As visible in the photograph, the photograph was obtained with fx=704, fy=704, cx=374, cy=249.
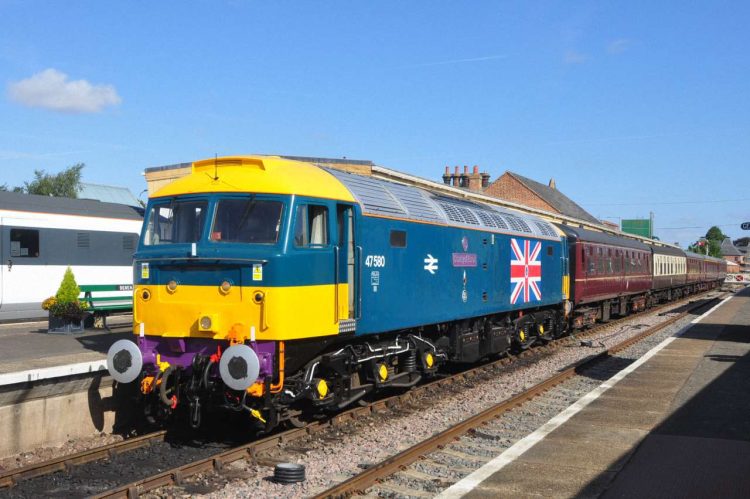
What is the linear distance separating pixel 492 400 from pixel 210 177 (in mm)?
6039

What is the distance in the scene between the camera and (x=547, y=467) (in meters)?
7.36

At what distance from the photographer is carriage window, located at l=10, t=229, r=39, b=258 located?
1750 cm

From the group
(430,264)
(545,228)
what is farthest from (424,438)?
(545,228)

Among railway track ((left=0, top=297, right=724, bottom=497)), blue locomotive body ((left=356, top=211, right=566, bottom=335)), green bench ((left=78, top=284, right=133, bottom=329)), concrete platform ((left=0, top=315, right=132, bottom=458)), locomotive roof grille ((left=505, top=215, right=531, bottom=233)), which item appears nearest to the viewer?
railway track ((left=0, top=297, right=724, bottom=497))

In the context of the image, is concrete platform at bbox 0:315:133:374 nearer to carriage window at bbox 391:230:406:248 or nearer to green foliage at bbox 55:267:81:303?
green foliage at bbox 55:267:81:303

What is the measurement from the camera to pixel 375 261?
31.8 feet

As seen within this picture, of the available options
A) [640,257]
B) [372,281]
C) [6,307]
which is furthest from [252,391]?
[640,257]

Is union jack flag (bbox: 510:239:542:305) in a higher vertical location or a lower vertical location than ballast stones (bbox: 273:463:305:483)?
higher

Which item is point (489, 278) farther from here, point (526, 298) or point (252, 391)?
point (252, 391)

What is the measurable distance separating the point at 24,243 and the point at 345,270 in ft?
39.9

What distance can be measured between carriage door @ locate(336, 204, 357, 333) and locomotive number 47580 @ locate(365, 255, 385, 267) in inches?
12.1

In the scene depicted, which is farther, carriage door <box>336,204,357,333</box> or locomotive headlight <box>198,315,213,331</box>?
carriage door <box>336,204,357,333</box>

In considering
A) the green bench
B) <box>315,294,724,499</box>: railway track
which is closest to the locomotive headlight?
<box>315,294,724,499</box>: railway track

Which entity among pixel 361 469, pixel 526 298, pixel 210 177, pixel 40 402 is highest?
pixel 210 177
